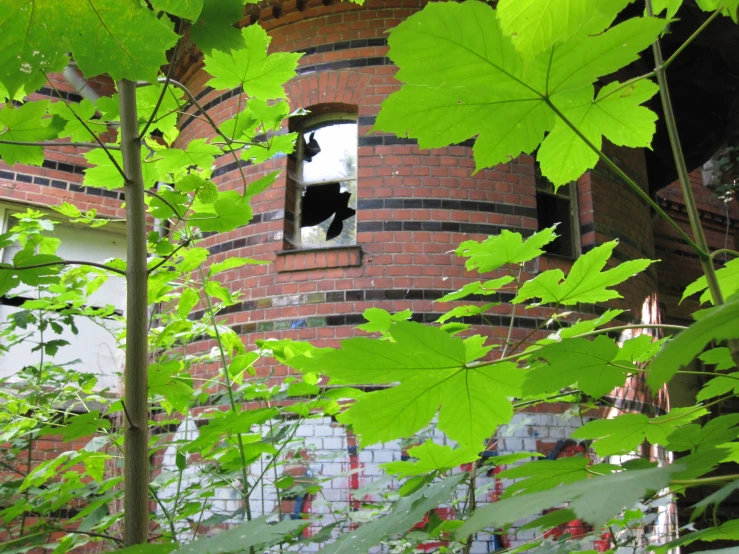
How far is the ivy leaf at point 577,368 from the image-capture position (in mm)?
806

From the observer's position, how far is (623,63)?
2.36ft

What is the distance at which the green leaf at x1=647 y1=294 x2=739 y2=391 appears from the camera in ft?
1.45

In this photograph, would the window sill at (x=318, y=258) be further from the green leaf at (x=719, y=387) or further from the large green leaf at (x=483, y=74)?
the large green leaf at (x=483, y=74)

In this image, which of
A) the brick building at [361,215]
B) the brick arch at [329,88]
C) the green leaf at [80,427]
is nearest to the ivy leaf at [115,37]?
the green leaf at [80,427]

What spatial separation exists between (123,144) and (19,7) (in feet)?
1.50

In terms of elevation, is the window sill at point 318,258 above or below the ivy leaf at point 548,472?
above

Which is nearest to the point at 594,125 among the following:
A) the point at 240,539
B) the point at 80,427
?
the point at 240,539

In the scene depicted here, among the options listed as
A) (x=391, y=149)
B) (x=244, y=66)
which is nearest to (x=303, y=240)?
(x=391, y=149)

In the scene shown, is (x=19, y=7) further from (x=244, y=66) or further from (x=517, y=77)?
(x=244, y=66)

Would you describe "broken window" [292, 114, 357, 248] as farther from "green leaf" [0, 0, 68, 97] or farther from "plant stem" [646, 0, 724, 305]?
"plant stem" [646, 0, 724, 305]

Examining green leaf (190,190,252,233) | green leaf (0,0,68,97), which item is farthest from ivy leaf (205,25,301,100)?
green leaf (0,0,68,97)

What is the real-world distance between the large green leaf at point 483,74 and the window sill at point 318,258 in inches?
178

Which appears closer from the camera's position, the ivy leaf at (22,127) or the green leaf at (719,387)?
the green leaf at (719,387)

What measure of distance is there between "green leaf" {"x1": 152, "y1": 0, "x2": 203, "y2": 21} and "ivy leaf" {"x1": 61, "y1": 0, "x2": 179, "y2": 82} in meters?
0.03
